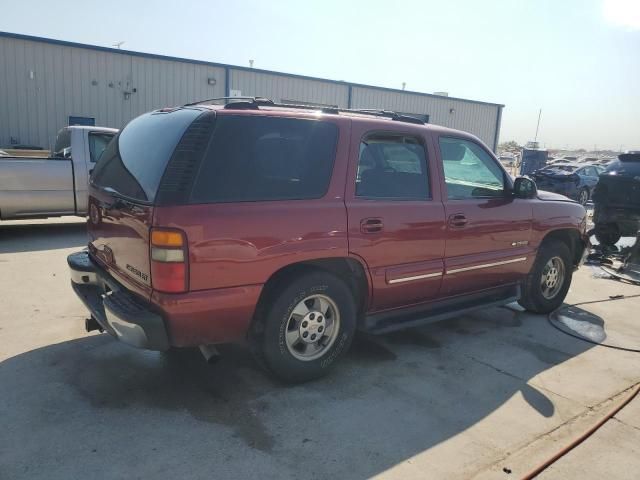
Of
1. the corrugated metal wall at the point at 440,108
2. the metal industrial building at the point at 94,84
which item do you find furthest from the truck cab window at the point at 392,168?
the corrugated metal wall at the point at 440,108

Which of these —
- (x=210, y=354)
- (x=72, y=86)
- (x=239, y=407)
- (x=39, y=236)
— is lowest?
(x=39, y=236)

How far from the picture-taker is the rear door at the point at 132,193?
3.03 metres

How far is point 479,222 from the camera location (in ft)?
14.3

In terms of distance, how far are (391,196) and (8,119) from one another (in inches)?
Answer: 601

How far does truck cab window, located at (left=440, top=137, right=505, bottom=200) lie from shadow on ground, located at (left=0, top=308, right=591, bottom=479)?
1356 mm

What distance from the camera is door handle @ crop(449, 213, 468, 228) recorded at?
4.14 meters

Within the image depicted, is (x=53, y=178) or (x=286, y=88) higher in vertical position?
(x=286, y=88)

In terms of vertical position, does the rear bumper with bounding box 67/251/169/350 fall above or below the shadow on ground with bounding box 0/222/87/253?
above

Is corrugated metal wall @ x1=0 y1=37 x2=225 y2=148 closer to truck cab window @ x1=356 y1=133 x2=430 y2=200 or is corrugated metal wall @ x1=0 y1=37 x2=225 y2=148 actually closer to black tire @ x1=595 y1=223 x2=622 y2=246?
black tire @ x1=595 y1=223 x2=622 y2=246

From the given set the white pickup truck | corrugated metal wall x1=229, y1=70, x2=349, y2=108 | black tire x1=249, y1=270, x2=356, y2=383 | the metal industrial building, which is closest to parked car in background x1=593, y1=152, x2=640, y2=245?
black tire x1=249, y1=270, x2=356, y2=383

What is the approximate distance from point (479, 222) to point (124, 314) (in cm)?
292

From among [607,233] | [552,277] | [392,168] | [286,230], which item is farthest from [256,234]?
[607,233]

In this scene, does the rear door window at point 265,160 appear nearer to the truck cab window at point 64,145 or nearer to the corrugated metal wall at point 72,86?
the truck cab window at point 64,145

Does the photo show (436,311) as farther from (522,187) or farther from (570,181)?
(570,181)
